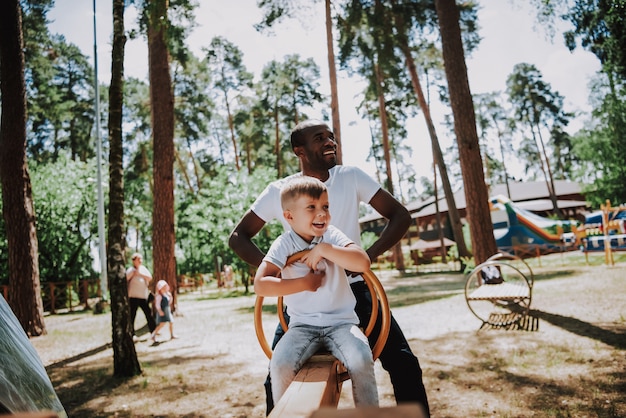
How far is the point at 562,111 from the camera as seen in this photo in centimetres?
4659

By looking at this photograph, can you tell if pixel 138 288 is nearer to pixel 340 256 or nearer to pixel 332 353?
pixel 332 353

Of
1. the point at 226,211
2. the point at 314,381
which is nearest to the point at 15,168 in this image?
the point at 314,381

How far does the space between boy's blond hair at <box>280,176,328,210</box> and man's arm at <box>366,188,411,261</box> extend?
53 centimetres

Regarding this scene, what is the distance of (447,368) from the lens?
5.92 meters

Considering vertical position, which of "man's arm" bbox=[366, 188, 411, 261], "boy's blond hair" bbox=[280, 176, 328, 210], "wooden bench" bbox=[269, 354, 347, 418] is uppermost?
"boy's blond hair" bbox=[280, 176, 328, 210]

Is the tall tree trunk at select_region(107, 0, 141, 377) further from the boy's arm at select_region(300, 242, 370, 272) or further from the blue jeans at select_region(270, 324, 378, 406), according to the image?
the boy's arm at select_region(300, 242, 370, 272)

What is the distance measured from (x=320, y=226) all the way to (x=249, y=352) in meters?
6.64

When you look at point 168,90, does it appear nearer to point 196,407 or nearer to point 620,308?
point 196,407

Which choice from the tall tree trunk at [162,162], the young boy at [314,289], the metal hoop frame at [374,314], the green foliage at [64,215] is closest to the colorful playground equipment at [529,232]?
the tall tree trunk at [162,162]

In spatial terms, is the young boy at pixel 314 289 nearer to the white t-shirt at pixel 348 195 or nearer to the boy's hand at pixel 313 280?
the boy's hand at pixel 313 280

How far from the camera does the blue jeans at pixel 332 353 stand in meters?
1.90

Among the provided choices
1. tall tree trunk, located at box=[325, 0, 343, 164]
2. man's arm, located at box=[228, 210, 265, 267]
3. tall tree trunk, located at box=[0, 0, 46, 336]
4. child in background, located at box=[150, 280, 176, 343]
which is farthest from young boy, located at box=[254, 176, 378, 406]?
tall tree trunk, located at box=[325, 0, 343, 164]

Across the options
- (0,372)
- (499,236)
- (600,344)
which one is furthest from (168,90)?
(499,236)

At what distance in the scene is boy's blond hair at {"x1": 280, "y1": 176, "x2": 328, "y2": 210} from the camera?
79.4 inches
